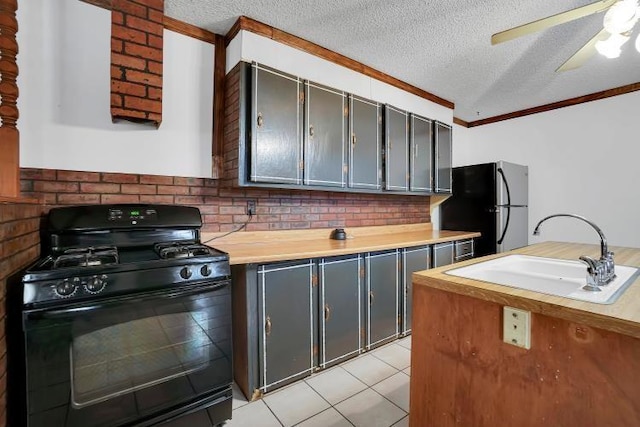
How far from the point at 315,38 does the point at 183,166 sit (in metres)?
1.46

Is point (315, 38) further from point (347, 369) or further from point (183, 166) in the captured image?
point (347, 369)

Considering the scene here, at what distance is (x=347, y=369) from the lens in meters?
2.16

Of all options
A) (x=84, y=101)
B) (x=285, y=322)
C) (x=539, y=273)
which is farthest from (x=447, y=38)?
(x=84, y=101)

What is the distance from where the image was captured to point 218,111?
7.37 feet

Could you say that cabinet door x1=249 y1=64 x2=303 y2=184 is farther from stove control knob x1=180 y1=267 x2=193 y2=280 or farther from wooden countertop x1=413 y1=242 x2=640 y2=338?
wooden countertop x1=413 y1=242 x2=640 y2=338

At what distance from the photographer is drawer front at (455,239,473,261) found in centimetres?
322

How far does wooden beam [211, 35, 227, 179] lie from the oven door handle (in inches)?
39.2

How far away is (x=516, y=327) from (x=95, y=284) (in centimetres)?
162

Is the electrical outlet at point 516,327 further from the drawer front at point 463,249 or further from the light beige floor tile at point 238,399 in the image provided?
the drawer front at point 463,249

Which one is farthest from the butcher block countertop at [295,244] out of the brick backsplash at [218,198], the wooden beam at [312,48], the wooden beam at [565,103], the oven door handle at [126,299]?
the wooden beam at [565,103]

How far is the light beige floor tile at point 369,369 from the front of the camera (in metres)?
2.05

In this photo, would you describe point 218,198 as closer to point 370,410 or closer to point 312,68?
point 312,68

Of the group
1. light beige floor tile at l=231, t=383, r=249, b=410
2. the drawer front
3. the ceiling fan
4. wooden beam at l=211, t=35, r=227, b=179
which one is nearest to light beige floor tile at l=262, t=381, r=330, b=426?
light beige floor tile at l=231, t=383, r=249, b=410

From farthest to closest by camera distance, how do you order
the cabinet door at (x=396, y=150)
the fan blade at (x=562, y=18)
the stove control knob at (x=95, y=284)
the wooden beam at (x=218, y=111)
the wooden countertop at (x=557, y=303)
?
the cabinet door at (x=396, y=150) → the wooden beam at (x=218, y=111) → the fan blade at (x=562, y=18) → the stove control knob at (x=95, y=284) → the wooden countertop at (x=557, y=303)
